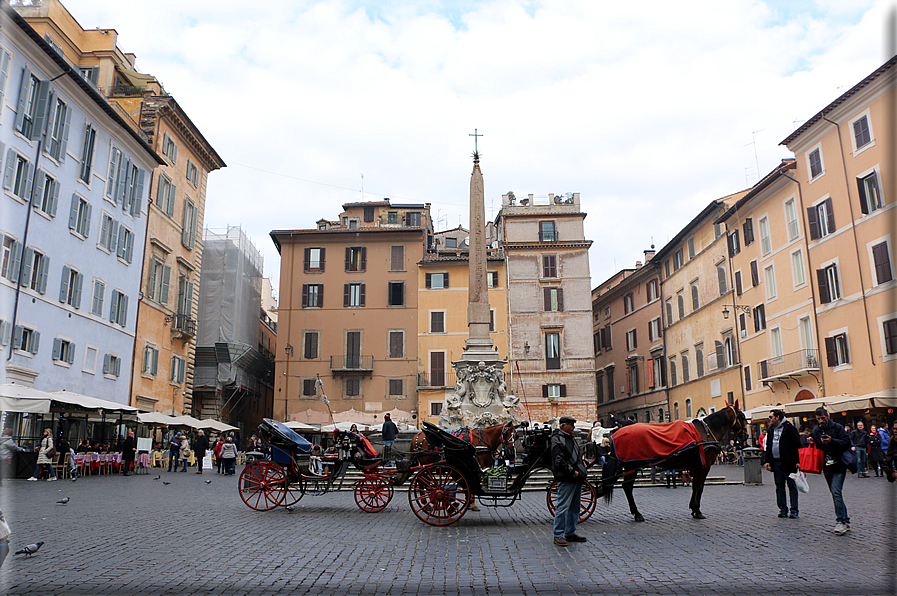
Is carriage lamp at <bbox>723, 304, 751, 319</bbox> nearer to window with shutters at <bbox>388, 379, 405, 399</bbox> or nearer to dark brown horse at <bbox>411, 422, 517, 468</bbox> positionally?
window with shutters at <bbox>388, 379, 405, 399</bbox>

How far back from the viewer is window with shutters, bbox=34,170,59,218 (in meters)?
23.1

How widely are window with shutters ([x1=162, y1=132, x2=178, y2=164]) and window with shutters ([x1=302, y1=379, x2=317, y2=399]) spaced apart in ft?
47.8

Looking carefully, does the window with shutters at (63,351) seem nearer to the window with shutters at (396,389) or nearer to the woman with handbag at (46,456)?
the woman with handbag at (46,456)

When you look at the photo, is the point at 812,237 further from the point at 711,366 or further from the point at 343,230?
the point at 343,230

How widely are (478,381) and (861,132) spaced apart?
16555 mm

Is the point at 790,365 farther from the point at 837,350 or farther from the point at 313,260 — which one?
the point at 313,260

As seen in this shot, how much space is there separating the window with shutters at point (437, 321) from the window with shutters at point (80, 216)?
20.9 meters

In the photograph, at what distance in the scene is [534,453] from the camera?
980 centimetres

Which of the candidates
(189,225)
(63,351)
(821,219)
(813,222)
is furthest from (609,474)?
(189,225)

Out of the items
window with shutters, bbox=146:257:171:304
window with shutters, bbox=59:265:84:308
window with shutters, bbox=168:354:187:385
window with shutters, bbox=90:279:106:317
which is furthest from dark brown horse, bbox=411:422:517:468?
window with shutters, bbox=168:354:187:385

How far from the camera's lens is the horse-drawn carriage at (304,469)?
12.0 meters

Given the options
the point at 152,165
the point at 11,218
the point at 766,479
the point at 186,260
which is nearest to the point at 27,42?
the point at 11,218

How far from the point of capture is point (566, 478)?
8.05 meters

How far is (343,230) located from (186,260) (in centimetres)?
1097
